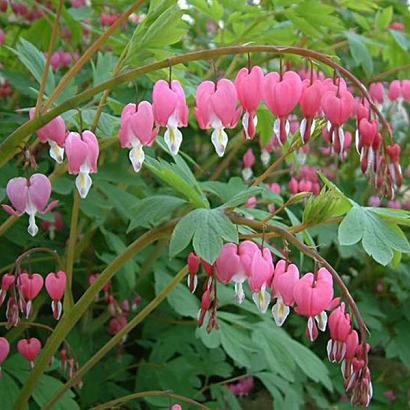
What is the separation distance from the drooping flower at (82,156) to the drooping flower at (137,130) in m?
0.06

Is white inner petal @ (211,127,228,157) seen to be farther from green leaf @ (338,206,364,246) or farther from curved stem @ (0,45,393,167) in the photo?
green leaf @ (338,206,364,246)

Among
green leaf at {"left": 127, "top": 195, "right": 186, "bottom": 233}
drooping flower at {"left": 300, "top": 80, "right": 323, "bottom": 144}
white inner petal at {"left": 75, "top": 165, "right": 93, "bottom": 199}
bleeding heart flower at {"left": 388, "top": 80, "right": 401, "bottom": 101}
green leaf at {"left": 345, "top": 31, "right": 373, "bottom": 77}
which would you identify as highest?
drooping flower at {"left": 300, "top": 80, "right": 323, "bottom": 144}

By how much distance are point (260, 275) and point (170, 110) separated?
0.31 metres

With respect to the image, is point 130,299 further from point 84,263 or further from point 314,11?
point 314,11

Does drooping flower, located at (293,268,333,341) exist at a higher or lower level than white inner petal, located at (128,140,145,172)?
lower

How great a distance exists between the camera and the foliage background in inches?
70.5

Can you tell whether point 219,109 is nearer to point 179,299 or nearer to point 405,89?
point 179,299

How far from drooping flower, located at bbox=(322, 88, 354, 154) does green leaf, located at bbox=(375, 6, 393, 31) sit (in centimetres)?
147

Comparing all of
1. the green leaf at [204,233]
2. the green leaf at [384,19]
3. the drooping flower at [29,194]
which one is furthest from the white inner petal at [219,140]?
the green leaf at [384,19]

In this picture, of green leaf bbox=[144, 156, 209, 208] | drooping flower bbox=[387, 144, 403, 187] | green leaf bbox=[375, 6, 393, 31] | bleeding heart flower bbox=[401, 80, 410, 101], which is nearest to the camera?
green leaf bbox=[144, 156, 209, 208]

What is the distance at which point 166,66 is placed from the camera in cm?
128

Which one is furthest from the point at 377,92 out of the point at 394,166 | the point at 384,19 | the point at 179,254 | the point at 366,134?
the point at 366,134

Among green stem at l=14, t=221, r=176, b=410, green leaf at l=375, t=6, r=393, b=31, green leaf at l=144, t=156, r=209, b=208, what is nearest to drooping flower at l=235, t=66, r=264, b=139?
green leaf at l=144, t=156, r=209, b=208

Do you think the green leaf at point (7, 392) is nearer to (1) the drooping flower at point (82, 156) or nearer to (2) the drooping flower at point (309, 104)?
(1) the drooping flower at point (82, 156)
